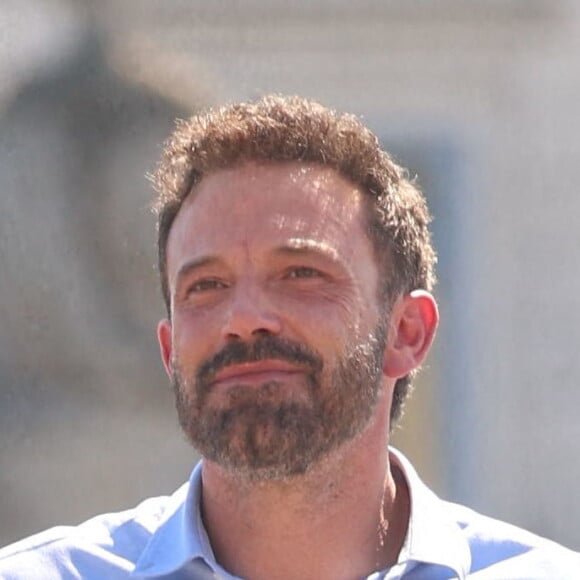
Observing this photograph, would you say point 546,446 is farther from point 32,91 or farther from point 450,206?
point 32,91

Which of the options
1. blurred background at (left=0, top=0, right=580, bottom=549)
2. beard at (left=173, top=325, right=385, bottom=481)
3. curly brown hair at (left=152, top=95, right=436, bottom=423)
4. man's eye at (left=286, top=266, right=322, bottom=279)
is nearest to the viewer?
beard at (left=173, top=325, right=385, bottom=481)

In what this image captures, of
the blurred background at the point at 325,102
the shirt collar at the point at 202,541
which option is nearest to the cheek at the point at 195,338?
the shirt collar at the point at 202,541

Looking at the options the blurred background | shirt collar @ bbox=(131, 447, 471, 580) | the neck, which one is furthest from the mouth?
the blurred background

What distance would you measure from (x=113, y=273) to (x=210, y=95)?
44cm

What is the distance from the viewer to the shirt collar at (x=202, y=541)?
220cm

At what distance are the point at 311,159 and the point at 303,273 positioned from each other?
23cm

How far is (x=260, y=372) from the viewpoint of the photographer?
2156 millimetres

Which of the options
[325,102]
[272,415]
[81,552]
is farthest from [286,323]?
[325,102]

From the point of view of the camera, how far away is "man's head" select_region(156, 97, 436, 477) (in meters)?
2.16

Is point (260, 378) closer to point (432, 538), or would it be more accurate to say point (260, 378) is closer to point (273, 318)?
point (273, 318)

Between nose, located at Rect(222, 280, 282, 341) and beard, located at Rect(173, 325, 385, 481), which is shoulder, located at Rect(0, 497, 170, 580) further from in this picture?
nose, located at Rect(222, 280, 282, 341)

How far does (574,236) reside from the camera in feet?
10.3

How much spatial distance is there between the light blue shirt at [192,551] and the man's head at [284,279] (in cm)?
16

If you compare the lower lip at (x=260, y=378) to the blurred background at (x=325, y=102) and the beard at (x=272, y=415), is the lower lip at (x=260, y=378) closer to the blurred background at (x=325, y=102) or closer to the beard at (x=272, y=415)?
the beard at (x=272, y=415)
